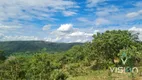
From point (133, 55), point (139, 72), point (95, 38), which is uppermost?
point (95, 38)

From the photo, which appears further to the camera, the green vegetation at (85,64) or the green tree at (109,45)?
the green tree at (109,45)

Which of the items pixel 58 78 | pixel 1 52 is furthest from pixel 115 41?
pixel 1 52

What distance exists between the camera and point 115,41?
161 ft

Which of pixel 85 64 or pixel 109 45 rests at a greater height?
pixel 109 45

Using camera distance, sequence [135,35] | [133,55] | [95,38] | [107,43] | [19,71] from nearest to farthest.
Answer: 1. [133,55]
2. [19,71]
3. [107,43]
4. [95,38]
5. [135,35]

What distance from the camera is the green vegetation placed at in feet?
96.8

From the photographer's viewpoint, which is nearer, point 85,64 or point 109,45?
point 109,45

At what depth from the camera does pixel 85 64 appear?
60469mm

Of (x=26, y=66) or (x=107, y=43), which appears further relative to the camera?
(x=107, y=43)

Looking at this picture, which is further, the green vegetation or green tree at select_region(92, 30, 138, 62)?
green tree at select_region(92, 30, 138, 62)

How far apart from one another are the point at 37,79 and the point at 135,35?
1466 inches

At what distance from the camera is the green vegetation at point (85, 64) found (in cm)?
2950

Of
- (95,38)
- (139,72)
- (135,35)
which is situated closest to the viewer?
(139,72)

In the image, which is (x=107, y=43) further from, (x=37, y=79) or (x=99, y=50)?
(x=37, y=79)
